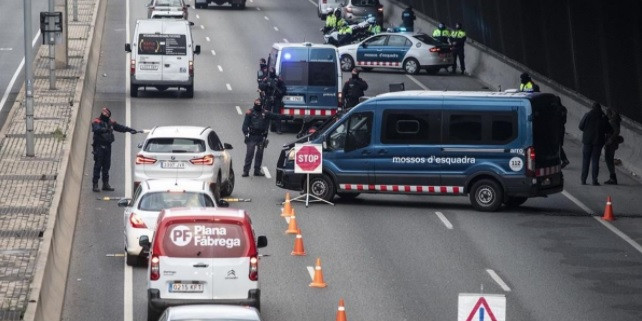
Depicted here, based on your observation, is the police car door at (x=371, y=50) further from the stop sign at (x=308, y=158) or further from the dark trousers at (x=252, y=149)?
the stop sign at (x=308, y=158)

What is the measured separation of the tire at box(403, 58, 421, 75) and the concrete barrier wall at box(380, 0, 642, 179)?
198cm

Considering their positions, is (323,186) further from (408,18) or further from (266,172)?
(408,18)

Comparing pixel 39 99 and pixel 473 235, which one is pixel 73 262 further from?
pixel 39 99

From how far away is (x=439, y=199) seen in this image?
112 ft

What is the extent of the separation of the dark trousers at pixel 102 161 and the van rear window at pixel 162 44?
48.7ft

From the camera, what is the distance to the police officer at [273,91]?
4122 cm

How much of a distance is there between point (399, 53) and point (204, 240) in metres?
35.3

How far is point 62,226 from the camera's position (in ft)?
87.8

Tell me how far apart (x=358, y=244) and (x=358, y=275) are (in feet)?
9.10

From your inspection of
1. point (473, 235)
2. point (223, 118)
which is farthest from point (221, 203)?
point (223, 118)

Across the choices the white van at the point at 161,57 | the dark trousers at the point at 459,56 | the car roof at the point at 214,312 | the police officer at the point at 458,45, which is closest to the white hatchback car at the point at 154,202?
the car roof at the point at 214,312

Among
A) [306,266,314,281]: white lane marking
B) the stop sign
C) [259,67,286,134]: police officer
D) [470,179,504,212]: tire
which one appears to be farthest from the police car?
[306,266,314,281]: white lane marking

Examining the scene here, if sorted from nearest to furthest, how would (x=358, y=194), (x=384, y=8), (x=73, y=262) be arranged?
(x=73, y=262) → (x=358, y=194) → (x=384, y=8)

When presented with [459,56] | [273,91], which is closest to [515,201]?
[273,91]
